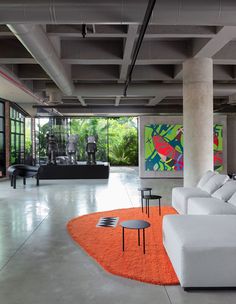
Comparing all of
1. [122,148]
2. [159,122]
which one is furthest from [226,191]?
[122,148]

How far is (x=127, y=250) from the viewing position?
159 inches

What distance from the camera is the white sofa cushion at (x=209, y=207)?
13.9ft

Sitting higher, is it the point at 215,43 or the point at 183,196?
the point at 215,43

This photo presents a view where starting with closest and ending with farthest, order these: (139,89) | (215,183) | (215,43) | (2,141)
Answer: (215,183)
(215,43)
(139,89)
(2,141)

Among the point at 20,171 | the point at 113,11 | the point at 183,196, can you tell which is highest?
the point at 113,11

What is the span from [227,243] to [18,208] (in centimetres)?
515

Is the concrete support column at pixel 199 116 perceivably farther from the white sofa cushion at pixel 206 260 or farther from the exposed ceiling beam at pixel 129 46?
the white sofa cushion at pixel 206 260

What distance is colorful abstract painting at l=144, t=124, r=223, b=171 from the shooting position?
13.6 m

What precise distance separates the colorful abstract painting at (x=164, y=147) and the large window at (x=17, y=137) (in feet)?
19.9

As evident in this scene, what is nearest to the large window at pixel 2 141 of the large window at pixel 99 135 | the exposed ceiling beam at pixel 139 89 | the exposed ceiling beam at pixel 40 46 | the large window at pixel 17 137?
the large window at pixel 17 137

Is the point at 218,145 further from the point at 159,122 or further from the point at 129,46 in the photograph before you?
the point at 129,46

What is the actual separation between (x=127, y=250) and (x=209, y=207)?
132 cm

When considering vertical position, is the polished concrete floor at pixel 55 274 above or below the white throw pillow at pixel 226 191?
below

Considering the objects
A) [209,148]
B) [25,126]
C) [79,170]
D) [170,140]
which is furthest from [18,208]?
[25,126]
